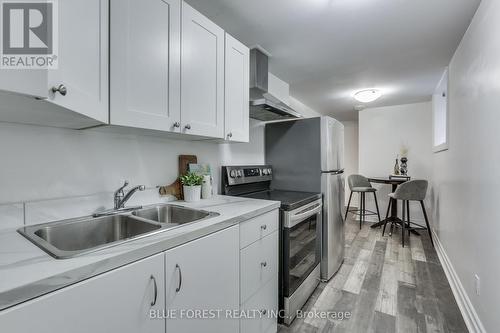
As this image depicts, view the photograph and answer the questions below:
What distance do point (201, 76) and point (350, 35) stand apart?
54.1 inches

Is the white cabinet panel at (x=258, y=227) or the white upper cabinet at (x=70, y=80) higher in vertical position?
the white upper cabinet at (x=70, y=80)

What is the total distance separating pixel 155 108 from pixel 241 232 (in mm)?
809

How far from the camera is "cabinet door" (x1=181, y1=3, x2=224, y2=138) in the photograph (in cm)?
134

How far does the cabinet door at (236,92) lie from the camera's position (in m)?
1.67

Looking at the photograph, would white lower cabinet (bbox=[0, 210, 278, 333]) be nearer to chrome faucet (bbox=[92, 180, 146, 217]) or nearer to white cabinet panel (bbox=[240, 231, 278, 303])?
white cabinet panel (bbox=[240, 231, 278, 303])

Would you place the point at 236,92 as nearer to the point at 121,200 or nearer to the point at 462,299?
the point at 121,200

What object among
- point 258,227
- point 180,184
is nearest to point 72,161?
point 180,184

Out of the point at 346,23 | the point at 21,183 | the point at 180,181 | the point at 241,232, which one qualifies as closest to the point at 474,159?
the point at 346,23

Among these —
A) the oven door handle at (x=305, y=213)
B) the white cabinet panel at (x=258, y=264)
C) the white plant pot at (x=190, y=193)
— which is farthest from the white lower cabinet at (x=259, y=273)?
the white plant pot at (x=190, y=193)

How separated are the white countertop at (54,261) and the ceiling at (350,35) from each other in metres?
1.53

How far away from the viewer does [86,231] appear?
115cm

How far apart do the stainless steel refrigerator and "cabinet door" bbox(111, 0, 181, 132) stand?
144 centimetres

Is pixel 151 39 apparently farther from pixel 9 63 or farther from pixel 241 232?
pixel 241 232

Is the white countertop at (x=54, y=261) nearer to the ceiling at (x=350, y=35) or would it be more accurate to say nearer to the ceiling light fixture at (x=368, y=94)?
the ceiling at (x=350, y=35)
